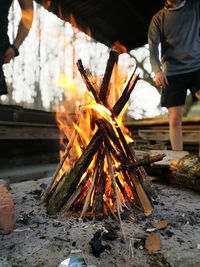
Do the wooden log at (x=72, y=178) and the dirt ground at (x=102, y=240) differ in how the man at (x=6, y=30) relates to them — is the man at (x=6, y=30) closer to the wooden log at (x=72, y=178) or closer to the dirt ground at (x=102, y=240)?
the wooden log at (x=72, y=178)

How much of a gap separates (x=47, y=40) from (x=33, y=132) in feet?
56.7

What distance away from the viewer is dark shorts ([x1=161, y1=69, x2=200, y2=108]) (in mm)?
3742

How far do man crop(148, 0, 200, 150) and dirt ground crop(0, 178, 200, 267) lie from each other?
1619 millimetres

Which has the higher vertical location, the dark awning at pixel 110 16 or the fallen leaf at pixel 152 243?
the dark awning at pixel 110 16

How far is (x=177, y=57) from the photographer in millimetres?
3736

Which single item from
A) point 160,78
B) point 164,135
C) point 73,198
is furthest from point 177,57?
Result: point 164,135

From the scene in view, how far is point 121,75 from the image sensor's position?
107 inches

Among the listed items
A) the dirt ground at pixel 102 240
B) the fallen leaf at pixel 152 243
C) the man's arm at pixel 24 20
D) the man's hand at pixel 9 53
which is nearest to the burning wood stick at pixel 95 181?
the dirt ground at pixel 102 240

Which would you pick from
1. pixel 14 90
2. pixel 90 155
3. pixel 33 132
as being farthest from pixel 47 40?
pixel 90 155

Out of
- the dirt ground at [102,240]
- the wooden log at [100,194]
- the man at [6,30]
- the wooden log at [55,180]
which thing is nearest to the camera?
the dirt ground at [102,240]

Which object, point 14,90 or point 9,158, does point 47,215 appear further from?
point 14,90

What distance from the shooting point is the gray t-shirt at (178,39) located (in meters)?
3.72

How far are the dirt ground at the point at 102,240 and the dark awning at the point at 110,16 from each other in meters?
2.86

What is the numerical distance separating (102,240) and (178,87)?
2.63 metres
